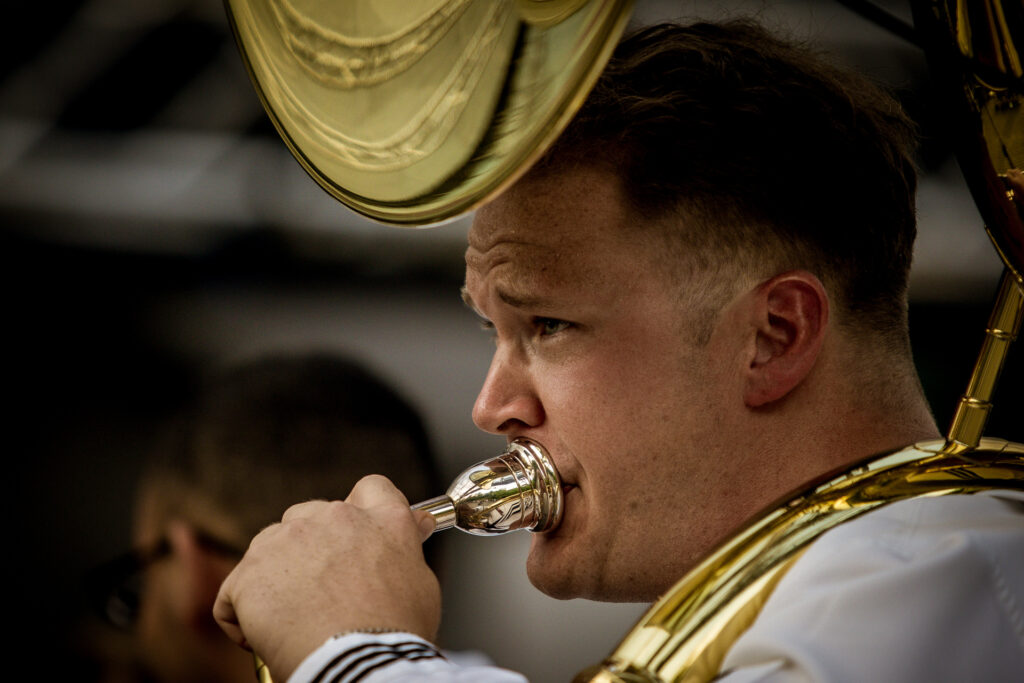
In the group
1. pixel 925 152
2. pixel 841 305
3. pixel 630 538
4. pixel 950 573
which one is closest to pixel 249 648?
pixel 630 538

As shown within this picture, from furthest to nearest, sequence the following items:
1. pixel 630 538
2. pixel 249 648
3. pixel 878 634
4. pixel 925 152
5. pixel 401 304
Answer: pixel 401 304, pixel 925 152, pixel 630 538, pixel 249 648, pixel 878 634

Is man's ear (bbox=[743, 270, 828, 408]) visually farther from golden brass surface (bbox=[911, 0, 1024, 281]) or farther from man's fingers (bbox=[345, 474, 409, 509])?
man's fingers (bbox=[345, 474, 409, 509])

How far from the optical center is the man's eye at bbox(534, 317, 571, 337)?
1.18m

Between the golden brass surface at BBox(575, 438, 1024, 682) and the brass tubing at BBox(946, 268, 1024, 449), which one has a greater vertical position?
the brass tubing at BBox(946, 268, 1024, 449)

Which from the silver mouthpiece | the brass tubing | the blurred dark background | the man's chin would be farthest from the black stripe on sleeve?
the blurred dark background

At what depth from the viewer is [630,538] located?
114 centimetres

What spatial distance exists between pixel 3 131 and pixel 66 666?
1297 millimetres

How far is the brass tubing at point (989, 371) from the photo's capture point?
0.94 meters

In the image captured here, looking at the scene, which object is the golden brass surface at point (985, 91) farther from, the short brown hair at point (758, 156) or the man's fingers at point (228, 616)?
the man's fingers at point (228, 616)

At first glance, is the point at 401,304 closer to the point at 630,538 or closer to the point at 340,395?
the point at 340,395

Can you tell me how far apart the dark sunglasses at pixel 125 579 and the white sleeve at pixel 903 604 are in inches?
66.5

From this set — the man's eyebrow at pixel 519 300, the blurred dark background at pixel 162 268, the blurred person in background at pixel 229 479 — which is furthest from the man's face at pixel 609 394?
the blurred dark background at pixel 162 268

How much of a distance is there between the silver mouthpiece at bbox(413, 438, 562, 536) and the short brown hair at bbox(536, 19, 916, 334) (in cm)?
29

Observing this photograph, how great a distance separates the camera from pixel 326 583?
0.88 m
